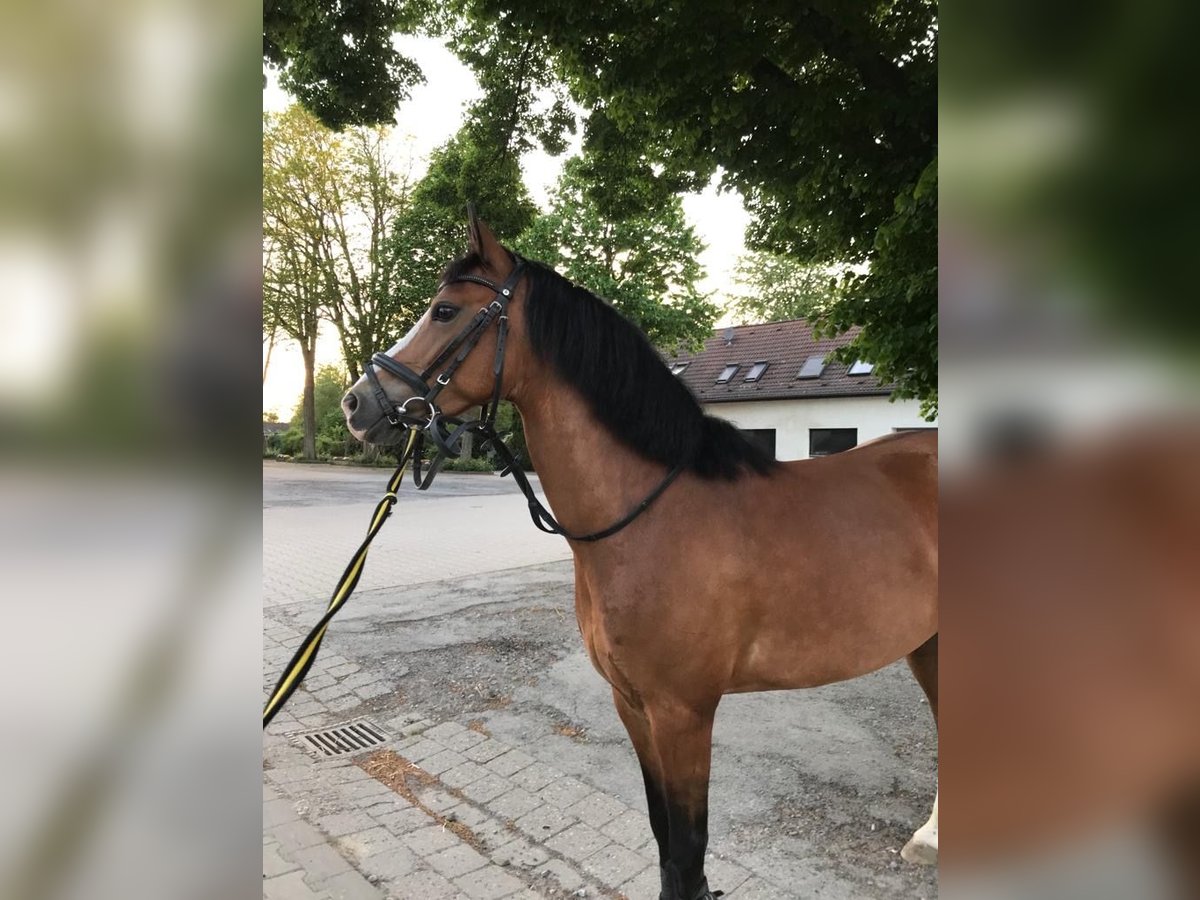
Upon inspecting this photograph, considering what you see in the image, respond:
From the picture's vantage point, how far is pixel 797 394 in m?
14.9

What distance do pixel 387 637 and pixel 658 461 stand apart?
427cm

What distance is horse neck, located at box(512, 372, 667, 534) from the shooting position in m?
1.96

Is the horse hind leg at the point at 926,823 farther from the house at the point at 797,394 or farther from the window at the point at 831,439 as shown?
the window at the point at 831,439

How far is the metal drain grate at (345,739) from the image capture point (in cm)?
362

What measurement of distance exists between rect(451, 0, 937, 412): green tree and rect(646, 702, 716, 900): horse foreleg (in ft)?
8.03

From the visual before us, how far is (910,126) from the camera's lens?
3.39 meters

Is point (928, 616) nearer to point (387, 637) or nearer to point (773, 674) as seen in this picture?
point (773, 674)

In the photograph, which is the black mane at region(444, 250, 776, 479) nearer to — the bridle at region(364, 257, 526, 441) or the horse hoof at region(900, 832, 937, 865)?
the bridle at region(364, 257, 526, 441)

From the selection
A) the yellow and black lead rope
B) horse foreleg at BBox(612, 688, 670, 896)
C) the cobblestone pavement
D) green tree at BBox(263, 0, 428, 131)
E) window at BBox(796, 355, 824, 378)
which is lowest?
the cobblestone pavement

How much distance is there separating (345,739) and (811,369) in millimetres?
13791
